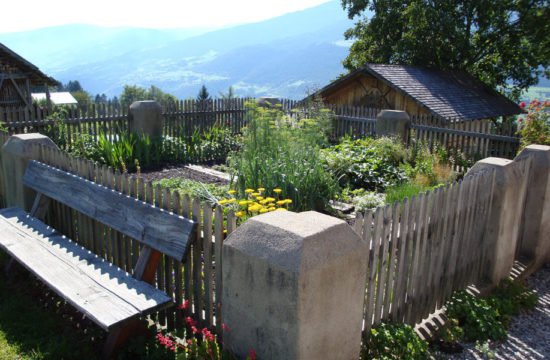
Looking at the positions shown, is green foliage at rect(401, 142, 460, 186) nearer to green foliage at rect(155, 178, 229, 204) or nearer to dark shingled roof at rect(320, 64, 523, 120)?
green foliage at rect(155, 178, 229, 204)

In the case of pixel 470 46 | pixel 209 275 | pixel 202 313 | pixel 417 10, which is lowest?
pixel 202 313

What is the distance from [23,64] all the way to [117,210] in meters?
26.6

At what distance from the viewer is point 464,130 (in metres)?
10.9

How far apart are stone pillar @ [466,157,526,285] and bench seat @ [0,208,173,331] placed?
3.27 metres

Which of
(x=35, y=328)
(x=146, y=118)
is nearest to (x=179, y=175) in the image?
(x=146, y=118)

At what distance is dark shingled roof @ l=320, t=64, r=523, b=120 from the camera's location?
1494 cm

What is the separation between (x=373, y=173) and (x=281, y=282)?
6.19 meters

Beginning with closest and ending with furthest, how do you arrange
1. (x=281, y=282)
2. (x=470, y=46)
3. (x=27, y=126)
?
(x=281, y=282) → (x=27, y=126) → (x=470, y=46)

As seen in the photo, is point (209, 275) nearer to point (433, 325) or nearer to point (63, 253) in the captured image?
point (63, 253)

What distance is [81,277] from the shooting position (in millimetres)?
3734

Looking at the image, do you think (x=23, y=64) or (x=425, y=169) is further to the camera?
(x=23, y=64)

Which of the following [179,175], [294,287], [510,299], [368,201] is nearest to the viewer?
[294,287]

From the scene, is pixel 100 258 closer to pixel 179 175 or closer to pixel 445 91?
pixel 179 175

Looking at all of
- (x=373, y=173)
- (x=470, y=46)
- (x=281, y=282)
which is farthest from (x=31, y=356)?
(x=470, y=46)
